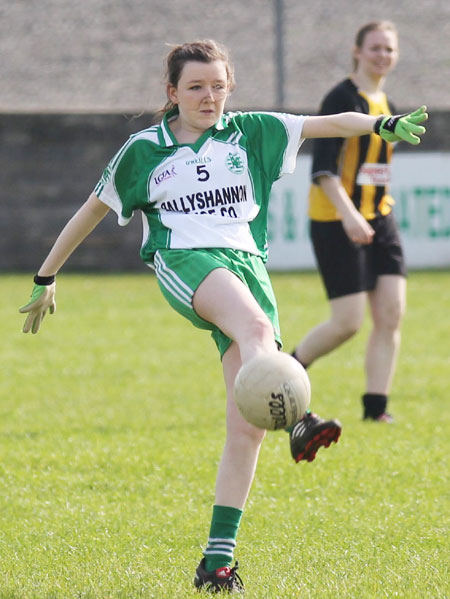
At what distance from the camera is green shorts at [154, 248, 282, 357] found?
14.0ft

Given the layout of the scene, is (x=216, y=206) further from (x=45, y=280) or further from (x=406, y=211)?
(x=406, y=211)

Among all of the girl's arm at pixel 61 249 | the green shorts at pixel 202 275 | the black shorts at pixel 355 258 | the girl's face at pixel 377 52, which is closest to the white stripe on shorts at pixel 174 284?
the green shorts at pixel 202 275

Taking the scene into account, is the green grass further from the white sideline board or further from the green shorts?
the white sideline board

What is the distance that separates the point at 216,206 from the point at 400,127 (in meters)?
0.77

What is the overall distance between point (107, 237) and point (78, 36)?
6449mm

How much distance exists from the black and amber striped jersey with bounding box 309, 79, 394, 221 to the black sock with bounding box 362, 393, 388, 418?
47.4 inches

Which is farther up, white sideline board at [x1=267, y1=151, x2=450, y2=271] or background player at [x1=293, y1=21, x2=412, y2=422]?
background player at [x1=293, y1=21, x2=412, y2=422]

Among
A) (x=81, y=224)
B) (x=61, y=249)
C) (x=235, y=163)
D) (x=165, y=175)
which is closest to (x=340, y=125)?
(x=235, y=163)

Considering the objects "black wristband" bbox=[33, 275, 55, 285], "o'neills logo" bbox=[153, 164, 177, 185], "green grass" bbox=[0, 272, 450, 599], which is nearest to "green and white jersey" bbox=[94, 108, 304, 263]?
"o'neills logo" bbox=[153, 164, 177, 185]

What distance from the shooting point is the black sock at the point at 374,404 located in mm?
7719

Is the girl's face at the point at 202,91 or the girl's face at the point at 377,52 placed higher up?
the girl's face at the point at 202,91

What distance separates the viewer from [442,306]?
14430mm

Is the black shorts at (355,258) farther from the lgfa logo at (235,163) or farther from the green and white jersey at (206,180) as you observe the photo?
the lgfa logo at (235,163)

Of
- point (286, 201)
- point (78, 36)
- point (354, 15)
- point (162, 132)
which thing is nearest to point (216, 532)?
point (162, 132)
